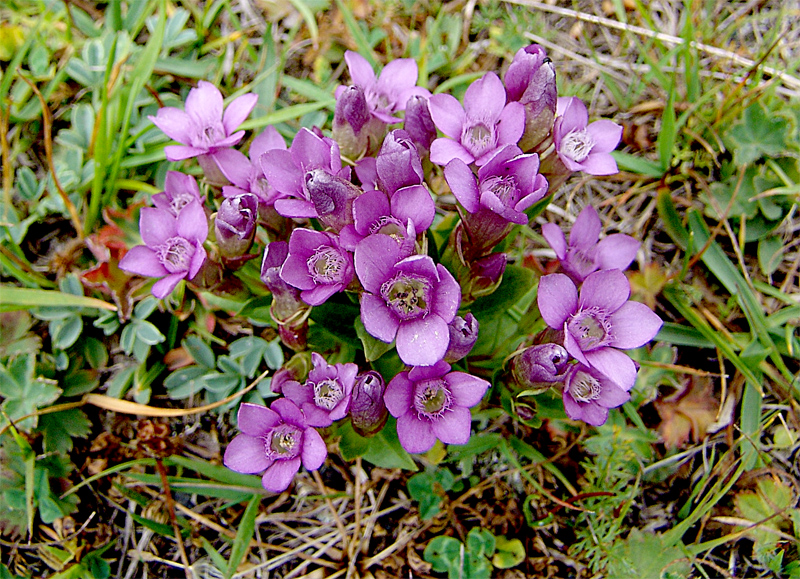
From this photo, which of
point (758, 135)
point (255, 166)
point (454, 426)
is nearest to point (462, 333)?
point (454, 426)

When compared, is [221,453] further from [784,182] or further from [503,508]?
[784,182]

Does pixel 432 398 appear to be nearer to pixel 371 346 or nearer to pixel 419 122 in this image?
pixel 371 346

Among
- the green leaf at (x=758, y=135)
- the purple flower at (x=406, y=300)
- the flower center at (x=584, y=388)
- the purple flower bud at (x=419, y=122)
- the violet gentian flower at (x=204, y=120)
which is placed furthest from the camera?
the green leaf at (x=758, y=135)

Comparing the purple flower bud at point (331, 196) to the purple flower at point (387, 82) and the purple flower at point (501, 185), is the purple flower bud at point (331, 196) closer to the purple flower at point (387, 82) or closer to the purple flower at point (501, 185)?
the purple flower at point (501, 185)

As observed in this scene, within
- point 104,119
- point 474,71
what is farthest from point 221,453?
point 474,71

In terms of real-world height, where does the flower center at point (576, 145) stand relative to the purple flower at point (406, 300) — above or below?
above

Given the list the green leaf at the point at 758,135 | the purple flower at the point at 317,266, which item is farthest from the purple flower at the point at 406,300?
the green leaf at the point at 758,135
